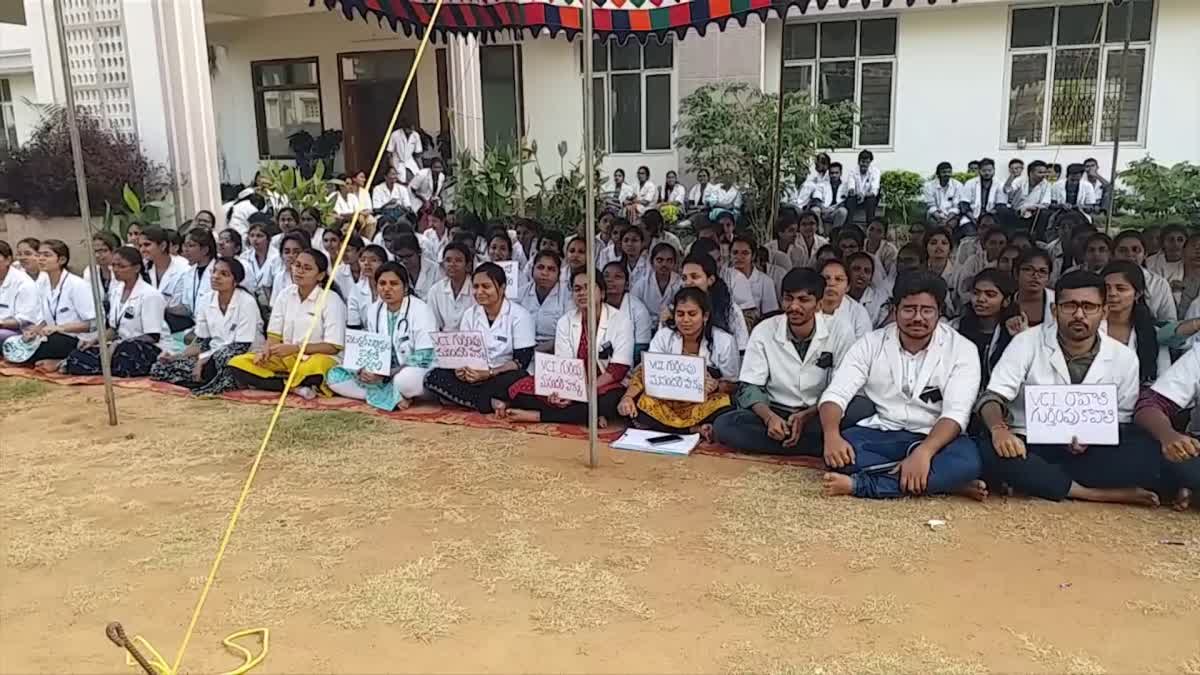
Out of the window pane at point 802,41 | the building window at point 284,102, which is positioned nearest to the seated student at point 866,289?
the window pane at point 802,41

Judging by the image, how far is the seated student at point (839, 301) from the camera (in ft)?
14.7

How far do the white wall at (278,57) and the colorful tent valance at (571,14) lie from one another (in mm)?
6898

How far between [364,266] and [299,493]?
2149 mm

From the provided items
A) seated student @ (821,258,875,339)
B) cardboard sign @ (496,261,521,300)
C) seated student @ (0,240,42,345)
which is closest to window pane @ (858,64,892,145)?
cardboard sign @ (496,261,521,300)

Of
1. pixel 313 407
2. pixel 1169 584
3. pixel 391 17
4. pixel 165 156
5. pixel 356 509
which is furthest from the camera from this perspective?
pixel 165 156

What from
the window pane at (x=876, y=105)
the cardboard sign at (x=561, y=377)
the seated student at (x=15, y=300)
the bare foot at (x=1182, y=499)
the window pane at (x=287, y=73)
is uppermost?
the window pane at (x=287, y=73)

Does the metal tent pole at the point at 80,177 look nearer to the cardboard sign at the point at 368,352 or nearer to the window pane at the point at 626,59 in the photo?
the cardboard sign at the point at 368,352

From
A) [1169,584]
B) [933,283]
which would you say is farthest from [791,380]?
[1169,584]

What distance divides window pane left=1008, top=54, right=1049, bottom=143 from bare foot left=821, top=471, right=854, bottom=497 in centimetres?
1075

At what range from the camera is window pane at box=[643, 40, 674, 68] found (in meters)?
13.9

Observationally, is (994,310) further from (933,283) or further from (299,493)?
(299,493)

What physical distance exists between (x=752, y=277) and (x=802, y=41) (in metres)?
8.69

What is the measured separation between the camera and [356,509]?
12.4 ft

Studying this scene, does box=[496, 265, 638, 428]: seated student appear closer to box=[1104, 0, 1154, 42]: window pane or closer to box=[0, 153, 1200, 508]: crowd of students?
box=[0, 153, 1200, 508]: crowd of students
